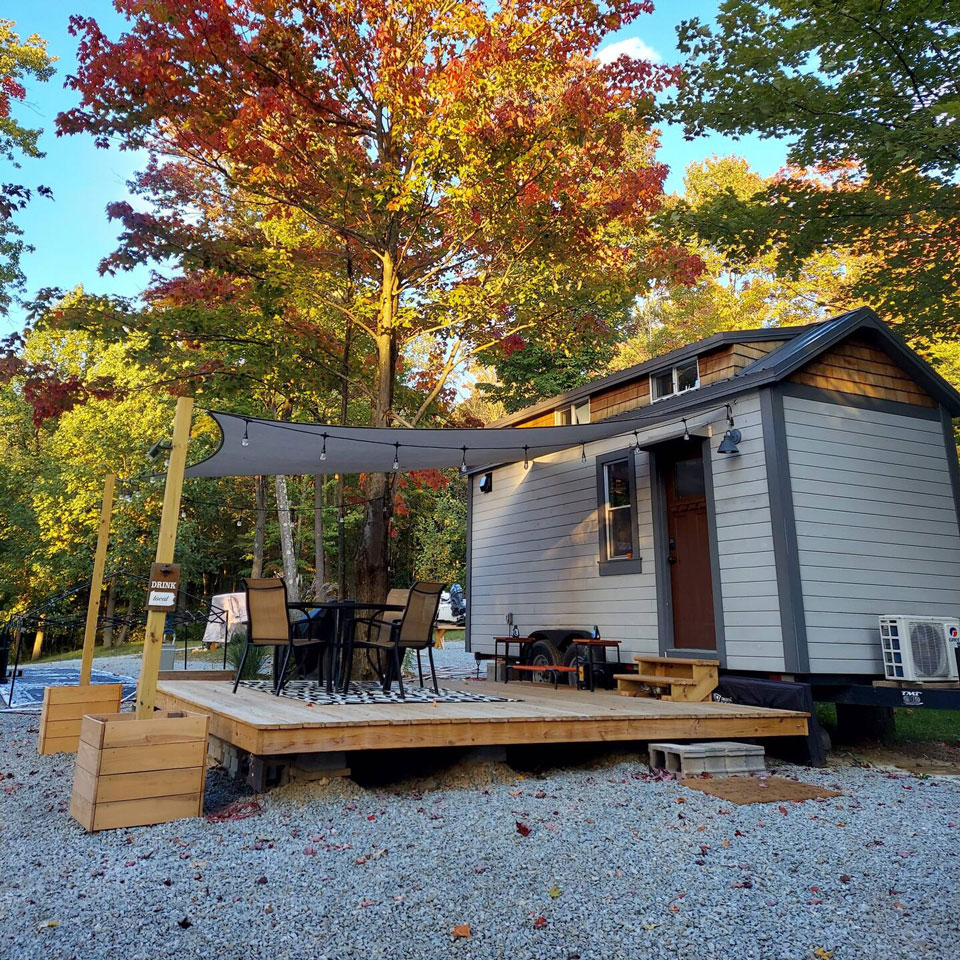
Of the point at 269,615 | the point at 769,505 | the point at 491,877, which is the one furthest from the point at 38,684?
the point at 769,505

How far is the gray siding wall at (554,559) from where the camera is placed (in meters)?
6.72

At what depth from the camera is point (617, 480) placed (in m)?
7.17

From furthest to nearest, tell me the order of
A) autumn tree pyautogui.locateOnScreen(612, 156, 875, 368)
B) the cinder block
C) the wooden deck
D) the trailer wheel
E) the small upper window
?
autumn tree pyautogui.locateOnScreen(612, 156, 875, 368) < the trailer wheel < the small upper window < the cinder block < the wooden deck

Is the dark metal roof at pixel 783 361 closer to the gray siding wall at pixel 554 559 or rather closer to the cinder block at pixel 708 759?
the gray siding wall at pixel 554 559

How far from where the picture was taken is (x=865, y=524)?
574 centimetres

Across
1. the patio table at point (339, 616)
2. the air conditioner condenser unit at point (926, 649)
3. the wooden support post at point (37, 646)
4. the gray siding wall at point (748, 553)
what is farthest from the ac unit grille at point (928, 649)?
the wooden support post at point (37, 646)

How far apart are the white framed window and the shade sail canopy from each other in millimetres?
716

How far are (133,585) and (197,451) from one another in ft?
13.4

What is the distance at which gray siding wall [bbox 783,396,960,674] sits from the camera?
5.34 metres

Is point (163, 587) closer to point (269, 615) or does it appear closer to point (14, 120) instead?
point (269, 615)

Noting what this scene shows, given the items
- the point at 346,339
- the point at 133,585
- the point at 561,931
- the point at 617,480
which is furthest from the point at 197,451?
the point at 561,931

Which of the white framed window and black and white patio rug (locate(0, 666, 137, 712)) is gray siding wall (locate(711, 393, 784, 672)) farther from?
black and white patio rug (locate(0, 666, 137, 712))

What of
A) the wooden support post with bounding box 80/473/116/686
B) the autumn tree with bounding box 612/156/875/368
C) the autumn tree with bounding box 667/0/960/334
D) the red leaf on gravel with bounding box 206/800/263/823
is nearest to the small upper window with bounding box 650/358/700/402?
the autumn tree with bounding box 667/0/960/334

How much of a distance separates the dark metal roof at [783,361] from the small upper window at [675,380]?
0.09 meters
